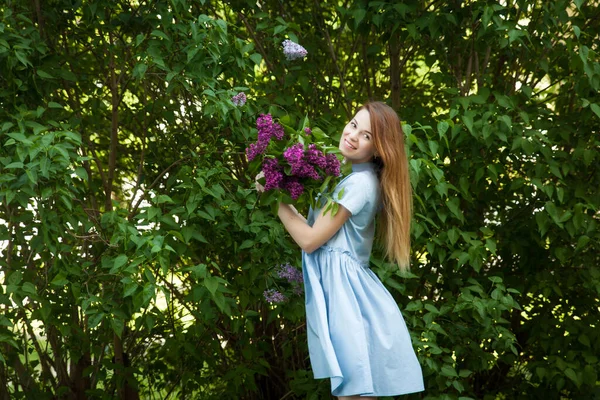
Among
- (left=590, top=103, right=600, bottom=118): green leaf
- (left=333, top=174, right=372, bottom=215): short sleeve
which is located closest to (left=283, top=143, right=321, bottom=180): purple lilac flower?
(left=333, top=174, right=372, bottom=215): short sleeve

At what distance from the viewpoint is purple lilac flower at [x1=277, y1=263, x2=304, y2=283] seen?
2.88 metres

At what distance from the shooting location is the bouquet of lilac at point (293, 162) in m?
2.40

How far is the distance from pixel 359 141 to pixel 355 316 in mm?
515

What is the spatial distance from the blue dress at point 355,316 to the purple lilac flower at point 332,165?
96mm

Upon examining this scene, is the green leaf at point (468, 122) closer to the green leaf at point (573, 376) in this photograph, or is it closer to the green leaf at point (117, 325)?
the green leaf at point (573, 376)

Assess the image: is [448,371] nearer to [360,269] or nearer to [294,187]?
[360,269]

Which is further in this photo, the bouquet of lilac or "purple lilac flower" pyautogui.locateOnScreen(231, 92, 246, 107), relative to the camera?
"purple lilac flower" pyautogui.locateOnScreen(231, 92, 246, 107)

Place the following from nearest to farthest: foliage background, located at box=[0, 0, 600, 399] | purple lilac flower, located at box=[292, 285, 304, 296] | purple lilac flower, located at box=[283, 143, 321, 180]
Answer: purple lilac flower, located at box=[283, 143, 321, 180], foliage background, located at box=[0, 0, 600, 399], purple lilac flower, located at box=[292, 285, 304, 296]

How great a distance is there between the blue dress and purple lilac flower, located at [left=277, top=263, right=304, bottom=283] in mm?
270

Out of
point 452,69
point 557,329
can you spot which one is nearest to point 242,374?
point 557,329

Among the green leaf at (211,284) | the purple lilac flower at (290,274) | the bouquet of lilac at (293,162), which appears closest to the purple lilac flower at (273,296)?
the purple lilac flower at (290,274)

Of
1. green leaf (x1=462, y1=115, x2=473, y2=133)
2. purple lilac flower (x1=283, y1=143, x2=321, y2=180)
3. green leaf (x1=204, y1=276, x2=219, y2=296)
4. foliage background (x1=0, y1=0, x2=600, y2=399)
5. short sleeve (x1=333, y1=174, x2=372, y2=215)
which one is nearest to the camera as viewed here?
purple lilac flower (x1=283, y1=143, x2=321, y2=180)

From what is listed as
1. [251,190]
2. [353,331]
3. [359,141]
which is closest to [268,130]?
[359,141]

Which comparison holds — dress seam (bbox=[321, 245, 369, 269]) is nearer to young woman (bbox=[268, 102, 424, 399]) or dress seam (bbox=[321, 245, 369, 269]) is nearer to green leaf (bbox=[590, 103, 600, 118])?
young woman (bbox=[268, 102, 424, 399])
